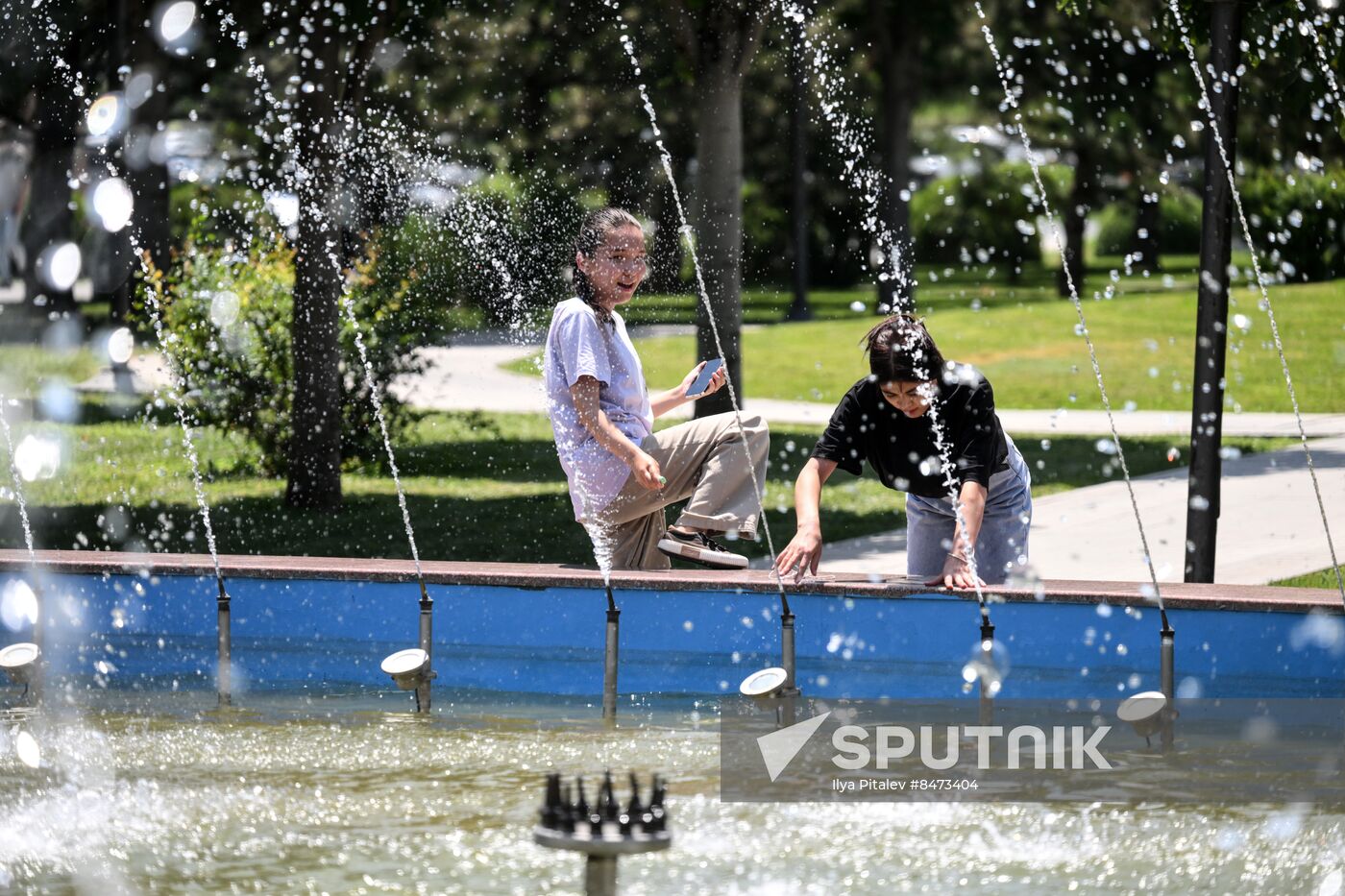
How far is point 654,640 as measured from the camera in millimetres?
6316

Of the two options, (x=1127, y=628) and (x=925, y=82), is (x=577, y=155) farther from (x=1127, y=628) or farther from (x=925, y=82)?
(x=1127, y=628)

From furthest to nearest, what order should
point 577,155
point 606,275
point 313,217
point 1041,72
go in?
point 577,155 < point 1041,72 < point 313,217 < point 606,275

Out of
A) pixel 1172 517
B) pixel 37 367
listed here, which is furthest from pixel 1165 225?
pixel 1172 517

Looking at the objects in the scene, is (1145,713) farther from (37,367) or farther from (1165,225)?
(1165,225)

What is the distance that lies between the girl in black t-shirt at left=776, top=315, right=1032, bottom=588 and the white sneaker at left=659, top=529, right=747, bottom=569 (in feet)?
2.38

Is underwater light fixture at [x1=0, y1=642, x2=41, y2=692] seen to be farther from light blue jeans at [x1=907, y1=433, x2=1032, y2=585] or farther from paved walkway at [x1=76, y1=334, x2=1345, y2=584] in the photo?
paved walkway at [x1=76, y1=334, x2=1345, y2=584]

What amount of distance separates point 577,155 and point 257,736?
35258 mm

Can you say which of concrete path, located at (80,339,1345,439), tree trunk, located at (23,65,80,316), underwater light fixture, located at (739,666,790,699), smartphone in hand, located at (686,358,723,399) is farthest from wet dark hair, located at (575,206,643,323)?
tree trunk, located at (23,65,80,316)

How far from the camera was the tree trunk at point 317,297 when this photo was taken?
10797 mm

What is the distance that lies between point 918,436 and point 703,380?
1072 millimetres

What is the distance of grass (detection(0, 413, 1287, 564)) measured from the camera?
33.9 feet

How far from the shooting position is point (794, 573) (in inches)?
225

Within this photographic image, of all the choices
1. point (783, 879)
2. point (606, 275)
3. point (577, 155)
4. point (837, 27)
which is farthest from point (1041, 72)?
point (783, 879)

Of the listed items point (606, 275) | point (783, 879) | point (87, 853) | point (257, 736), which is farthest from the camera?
point (606, 275)
